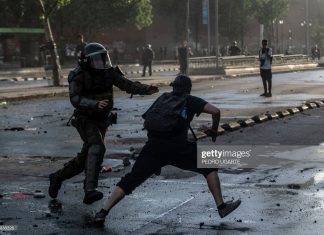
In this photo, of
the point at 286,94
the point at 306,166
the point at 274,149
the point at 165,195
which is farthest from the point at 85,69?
the point at 286,94

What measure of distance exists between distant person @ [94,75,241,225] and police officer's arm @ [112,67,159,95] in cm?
58

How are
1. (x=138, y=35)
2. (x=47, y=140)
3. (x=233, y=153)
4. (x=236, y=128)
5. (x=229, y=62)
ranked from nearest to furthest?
(x=233, y=153) → (x=47, y=140) → (x=236, y=128) → (x=229, y=62) → (x=138, y=35)

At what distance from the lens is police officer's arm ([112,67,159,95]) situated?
22.6 feet

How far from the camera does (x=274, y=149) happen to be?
11.1 m

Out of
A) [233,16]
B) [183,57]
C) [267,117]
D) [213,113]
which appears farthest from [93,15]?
[213,113]

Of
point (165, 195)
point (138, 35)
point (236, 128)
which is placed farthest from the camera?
point (138, 35)

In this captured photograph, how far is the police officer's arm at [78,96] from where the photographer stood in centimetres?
668

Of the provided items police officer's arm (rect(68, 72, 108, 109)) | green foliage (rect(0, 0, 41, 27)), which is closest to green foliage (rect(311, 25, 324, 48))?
green foliage (rect(0, 0, 41, 27))

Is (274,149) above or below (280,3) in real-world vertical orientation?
below

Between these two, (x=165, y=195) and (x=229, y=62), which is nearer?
(x=165, y=195)

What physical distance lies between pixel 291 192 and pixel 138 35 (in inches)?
2920

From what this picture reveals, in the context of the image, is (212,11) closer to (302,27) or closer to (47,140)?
(302,27)
